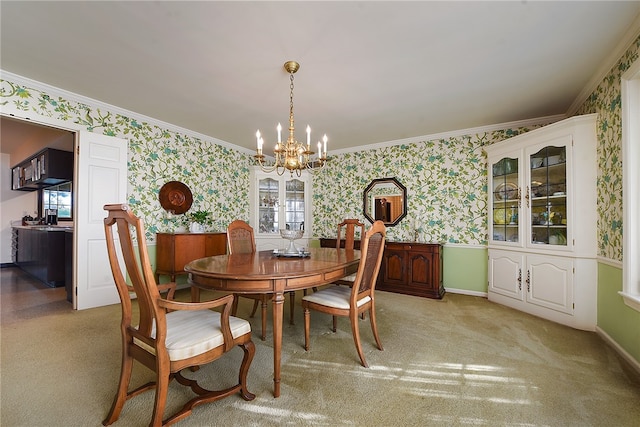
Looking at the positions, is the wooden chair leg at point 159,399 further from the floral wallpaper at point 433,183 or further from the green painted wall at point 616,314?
the floral wallpaper at point 433,183

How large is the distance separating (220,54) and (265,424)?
2.55 meters

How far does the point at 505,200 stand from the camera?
3.49 metres

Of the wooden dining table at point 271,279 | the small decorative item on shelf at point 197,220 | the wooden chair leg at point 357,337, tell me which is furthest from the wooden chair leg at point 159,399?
the small decorative item on shelf at point 197,220

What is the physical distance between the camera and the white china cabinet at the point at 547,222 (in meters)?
2.64

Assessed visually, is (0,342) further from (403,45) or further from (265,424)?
(403,45)

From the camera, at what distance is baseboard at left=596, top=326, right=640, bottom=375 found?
1911 mm

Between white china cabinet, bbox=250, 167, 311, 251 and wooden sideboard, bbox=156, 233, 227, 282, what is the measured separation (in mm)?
1281

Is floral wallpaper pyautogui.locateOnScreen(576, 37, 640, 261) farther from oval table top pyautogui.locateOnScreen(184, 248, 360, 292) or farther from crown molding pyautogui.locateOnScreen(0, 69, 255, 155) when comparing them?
crown molding pyautogui.locateOnScreen(0, 69, 255, 155)

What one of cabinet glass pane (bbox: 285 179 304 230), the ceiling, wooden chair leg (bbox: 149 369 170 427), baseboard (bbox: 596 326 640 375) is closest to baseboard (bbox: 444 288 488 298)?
baseboard (bbox: 596 326 640 375)

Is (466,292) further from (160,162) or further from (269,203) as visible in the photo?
(160,162)

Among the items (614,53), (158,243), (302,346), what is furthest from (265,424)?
(614,53)

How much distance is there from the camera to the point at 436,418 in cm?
143

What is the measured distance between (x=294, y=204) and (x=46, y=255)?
13.2ft

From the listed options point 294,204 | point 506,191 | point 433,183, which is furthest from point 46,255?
point 506,191
